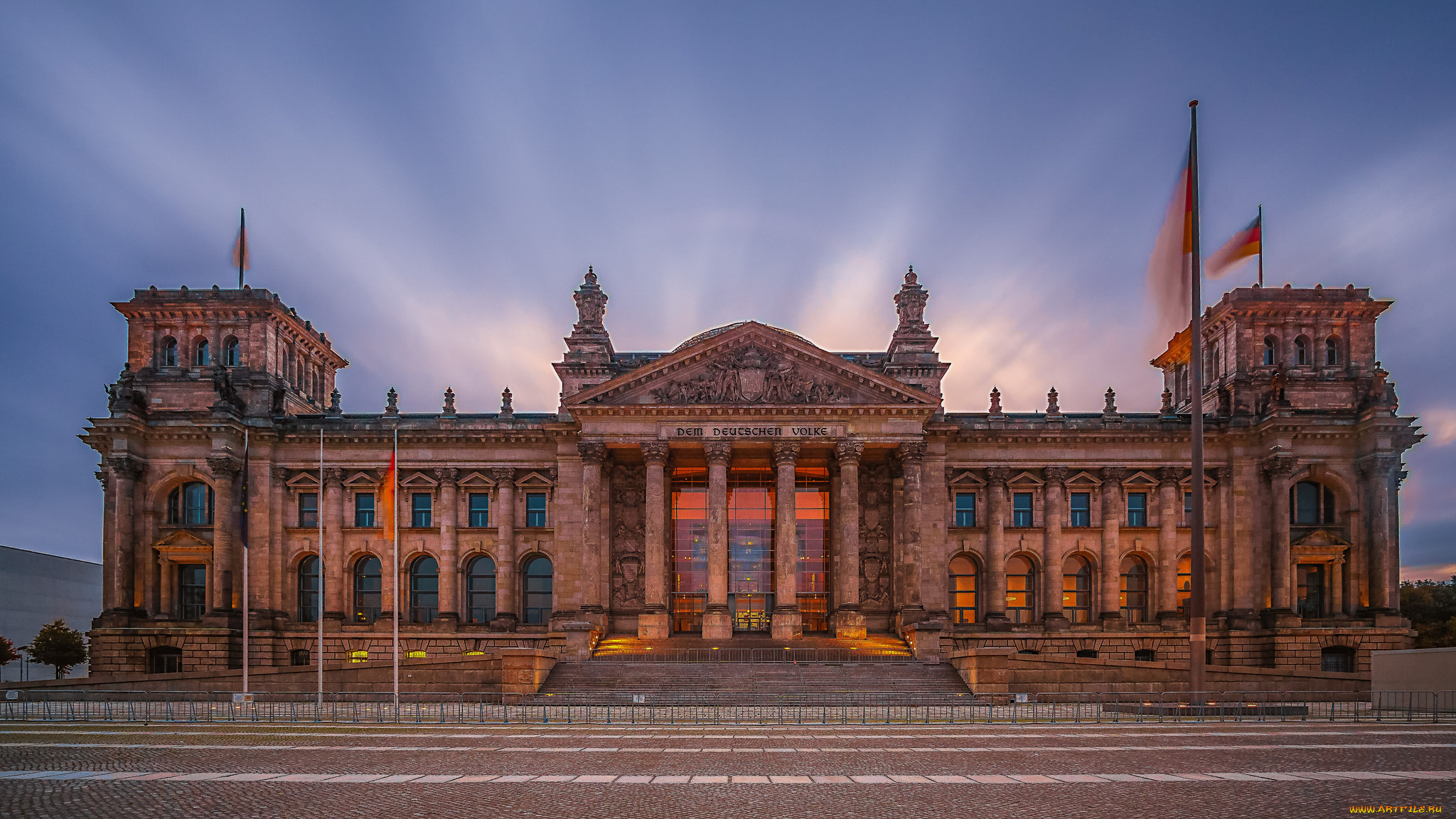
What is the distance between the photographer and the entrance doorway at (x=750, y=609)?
5584 centimetres

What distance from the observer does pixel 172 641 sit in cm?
5284

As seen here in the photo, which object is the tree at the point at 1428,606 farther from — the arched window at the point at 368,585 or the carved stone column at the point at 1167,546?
the arched window at the point at 368,585

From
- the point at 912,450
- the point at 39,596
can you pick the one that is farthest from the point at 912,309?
the point at 39,596

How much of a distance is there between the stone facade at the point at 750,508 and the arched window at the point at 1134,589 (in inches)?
6.2

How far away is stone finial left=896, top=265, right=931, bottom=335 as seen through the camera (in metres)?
55.8

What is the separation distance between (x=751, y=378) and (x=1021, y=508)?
780 inches

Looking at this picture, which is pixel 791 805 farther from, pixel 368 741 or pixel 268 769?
pixel 368 741

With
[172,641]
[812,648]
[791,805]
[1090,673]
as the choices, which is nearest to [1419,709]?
[1090,673]

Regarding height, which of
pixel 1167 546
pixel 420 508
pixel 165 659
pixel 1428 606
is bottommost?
pixel 1428 606

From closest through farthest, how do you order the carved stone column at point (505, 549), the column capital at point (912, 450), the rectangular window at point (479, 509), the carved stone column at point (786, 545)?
the carved stone column at point (786, 545) → the column capital at point (912, 450) → the carved stone column at point (505, 549) → the rectangular window at point (479, 509)

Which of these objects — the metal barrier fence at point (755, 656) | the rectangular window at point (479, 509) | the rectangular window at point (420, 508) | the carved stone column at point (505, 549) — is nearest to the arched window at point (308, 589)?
the rectangular window at point (420, 508)

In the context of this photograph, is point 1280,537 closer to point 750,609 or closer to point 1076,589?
point 1076,589

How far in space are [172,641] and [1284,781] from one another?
2203 inches

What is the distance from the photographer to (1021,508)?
57375 mm
